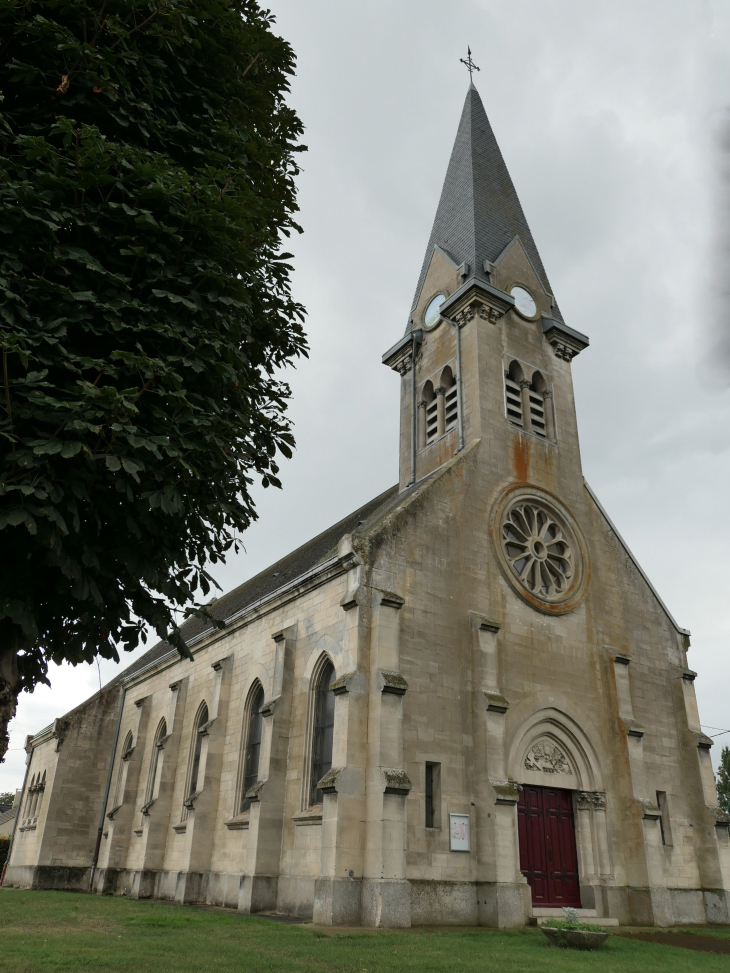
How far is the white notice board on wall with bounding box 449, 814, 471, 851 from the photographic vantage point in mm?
16281

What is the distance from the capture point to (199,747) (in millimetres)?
25219

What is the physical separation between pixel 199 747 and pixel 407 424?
43.1ft

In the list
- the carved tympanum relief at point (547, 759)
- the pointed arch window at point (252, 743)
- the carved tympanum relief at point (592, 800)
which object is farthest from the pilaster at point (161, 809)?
the carved tympanum relief at point (592, 800)

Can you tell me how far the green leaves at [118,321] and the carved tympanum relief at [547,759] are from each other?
12188 millimetres

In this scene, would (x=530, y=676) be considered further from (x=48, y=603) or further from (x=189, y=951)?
(x=48, y=603)

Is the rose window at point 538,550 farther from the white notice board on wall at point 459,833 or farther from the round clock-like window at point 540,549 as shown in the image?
the white notice board on wall at point 459,833

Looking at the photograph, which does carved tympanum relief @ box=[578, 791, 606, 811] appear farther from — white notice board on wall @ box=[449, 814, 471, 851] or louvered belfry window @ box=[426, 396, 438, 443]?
louvered belfry window @ box=[426, 396, 438, 443]

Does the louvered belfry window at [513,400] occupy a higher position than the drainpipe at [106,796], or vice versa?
the louvered belfry window at [513,400]

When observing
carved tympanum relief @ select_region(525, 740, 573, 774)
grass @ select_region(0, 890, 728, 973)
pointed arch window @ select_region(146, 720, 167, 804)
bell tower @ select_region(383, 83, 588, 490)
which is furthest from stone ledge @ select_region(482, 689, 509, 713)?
pointed arch window @ select_region(146, 720, 167, 804)

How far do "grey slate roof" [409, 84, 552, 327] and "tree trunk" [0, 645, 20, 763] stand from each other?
68.0ft

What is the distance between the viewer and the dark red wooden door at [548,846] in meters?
17.9

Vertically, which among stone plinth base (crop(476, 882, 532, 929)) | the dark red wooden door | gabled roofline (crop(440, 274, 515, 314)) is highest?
gabled roofline (crop(440, 274, 515, 314))

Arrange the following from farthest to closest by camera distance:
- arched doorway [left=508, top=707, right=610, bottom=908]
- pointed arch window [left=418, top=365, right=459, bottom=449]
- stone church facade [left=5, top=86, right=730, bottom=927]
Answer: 1. pointed arch window [left=418, top=365, right=459, bottom=449]
2. arched doorway [left=508, top=707, right=610, bottom=908]
3. stone church facade [left=5, top=86, right=730, bottom=927]

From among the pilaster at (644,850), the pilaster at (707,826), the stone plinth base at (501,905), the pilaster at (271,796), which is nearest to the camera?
the stone plinth base at (501,905)
